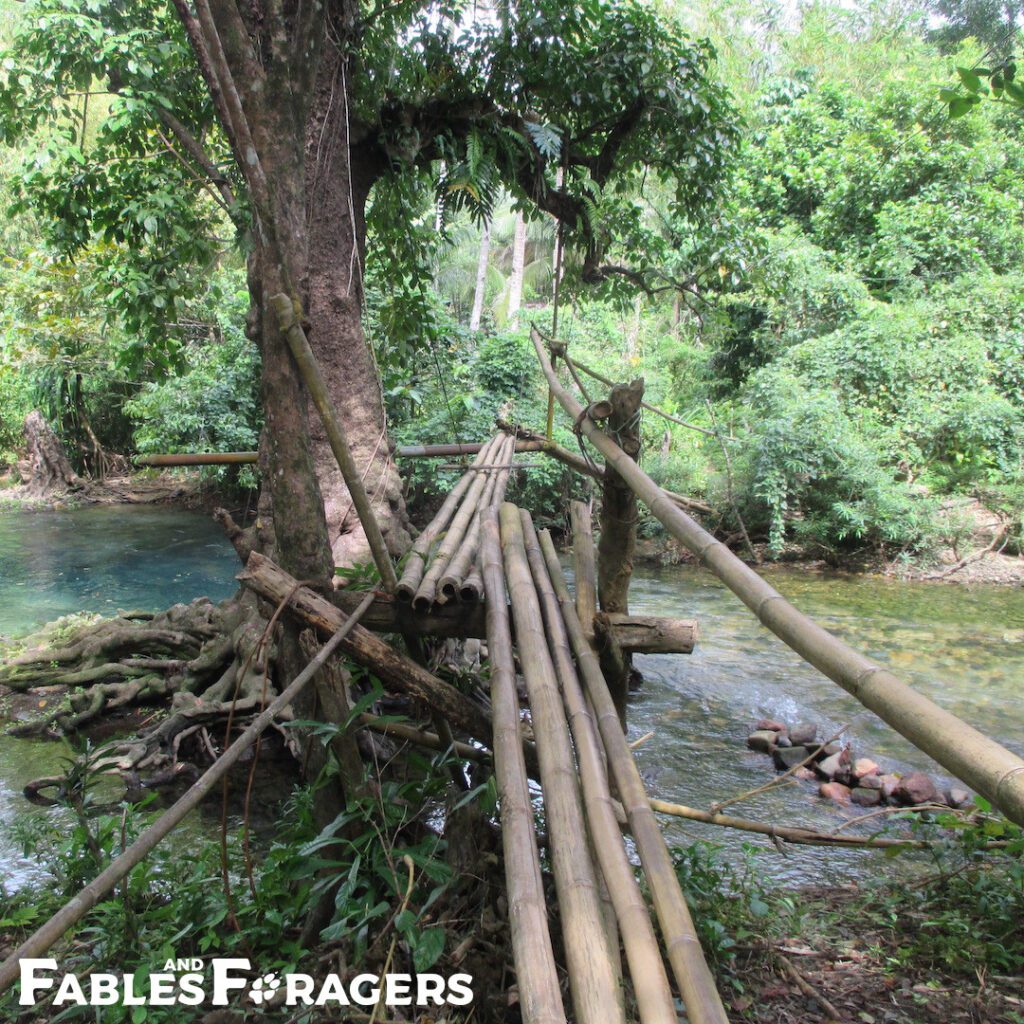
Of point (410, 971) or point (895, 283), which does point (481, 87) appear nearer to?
point (410, 971)

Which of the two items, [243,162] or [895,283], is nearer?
[243,162]

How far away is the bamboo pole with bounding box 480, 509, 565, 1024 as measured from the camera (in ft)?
3.73

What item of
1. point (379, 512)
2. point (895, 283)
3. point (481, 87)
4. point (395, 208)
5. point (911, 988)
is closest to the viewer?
point (911, 988)

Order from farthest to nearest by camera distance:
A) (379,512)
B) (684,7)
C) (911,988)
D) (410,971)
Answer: (684,7) < (379,512) < (911,988) < (410,971)

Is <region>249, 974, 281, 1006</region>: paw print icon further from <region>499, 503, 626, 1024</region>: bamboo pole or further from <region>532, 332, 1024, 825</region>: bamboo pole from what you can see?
<region>532, 332, 1024, 825</region>: bamboo pole

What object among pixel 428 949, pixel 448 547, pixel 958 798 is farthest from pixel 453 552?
pixel 958 798

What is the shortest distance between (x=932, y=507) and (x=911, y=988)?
24.5 feet

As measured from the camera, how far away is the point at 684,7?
49.4ft

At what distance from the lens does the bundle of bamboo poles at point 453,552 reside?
2281 millimetres

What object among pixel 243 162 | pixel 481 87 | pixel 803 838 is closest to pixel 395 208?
pixel 481 87

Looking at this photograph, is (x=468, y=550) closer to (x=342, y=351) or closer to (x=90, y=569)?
(x=342, y=351)

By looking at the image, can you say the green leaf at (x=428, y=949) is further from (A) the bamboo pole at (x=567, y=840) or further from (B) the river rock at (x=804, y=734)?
(B) the river rock at (x=804, y=734)

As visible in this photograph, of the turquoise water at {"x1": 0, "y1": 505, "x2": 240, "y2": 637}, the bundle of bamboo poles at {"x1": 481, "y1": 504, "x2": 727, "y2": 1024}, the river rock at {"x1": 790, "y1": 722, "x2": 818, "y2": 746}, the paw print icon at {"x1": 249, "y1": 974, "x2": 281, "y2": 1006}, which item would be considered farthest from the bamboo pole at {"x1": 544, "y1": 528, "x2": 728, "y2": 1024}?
the turquoise water at {"x1": 0, "y1": 505, "x2": 240, "y2": 637}

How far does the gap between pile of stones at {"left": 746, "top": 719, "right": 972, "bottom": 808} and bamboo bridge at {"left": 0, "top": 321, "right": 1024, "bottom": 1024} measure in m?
1.54
